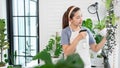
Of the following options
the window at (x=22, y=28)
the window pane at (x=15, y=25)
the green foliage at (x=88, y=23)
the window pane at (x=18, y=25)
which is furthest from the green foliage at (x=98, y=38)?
the window pane at (x=15, y=25)

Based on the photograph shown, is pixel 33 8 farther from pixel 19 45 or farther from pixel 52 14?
pixel 19 45

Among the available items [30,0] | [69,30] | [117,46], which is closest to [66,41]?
[69,30]

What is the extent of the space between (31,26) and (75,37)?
168 centimetres

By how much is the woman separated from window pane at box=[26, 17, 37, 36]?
1504 mm

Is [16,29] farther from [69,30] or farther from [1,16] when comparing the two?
[69,30]

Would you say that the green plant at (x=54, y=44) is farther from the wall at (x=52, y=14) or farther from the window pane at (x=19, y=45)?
the window pane at (x=19, y=45)

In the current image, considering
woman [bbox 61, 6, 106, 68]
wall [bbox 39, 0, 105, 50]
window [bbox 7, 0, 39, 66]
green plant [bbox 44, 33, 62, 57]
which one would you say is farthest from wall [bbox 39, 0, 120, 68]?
woman [bbox 61, 6, 106, 68]

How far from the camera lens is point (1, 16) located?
3576 millimetres

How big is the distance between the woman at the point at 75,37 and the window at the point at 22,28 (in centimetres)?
150

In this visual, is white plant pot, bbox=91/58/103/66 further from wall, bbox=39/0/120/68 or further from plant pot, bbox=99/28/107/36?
wall, bbox=39/0/120/68

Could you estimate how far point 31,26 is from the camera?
3.76 metres

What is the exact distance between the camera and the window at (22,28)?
3727 millimetres

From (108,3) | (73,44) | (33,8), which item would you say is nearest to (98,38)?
(108,3)

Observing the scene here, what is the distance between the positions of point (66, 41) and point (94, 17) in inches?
40.0
